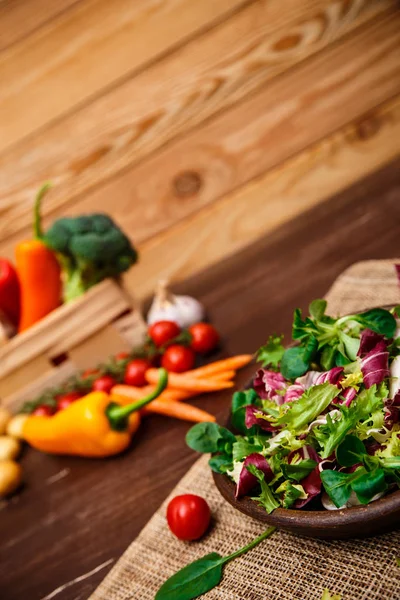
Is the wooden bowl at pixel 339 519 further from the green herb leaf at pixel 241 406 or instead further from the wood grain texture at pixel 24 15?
the wood grain texture at pixel 24 15

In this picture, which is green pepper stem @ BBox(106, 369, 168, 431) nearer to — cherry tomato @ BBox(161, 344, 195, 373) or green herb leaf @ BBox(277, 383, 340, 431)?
cherry tomato @ BBox(161, 344, 195, 373)

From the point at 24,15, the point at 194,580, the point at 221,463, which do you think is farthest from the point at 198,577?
the point at 24,15

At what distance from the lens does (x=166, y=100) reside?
1.95 meters

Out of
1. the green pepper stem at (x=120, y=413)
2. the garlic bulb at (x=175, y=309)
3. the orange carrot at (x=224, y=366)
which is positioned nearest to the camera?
the green pepper stem at (x=120, y=413)

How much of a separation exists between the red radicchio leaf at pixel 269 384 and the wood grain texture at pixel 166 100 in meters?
1.33

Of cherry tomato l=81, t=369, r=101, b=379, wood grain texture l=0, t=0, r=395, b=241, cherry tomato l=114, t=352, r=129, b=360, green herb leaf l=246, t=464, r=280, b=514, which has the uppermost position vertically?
wood grain texture l=0, t=0, r=395, b=241

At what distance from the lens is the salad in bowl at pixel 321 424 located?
611 millimetres

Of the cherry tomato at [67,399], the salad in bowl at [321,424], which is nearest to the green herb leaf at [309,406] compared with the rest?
the salad in bowl at [321,424]

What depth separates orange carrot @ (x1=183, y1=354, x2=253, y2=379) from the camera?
119 cm

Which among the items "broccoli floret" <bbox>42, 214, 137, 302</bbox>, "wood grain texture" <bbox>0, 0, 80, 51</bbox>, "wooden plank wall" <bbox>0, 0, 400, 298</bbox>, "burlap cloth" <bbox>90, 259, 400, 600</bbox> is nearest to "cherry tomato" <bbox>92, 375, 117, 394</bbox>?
"broccoli floret" <bbox>42, 214, 137, 302</bbox>

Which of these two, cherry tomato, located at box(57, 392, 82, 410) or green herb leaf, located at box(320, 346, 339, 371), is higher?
green herb leaf, located at box(320, 346, 339, 371)

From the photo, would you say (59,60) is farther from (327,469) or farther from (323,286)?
(327,469)

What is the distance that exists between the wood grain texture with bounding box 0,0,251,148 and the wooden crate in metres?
0.87

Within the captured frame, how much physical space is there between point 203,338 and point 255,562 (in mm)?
613
